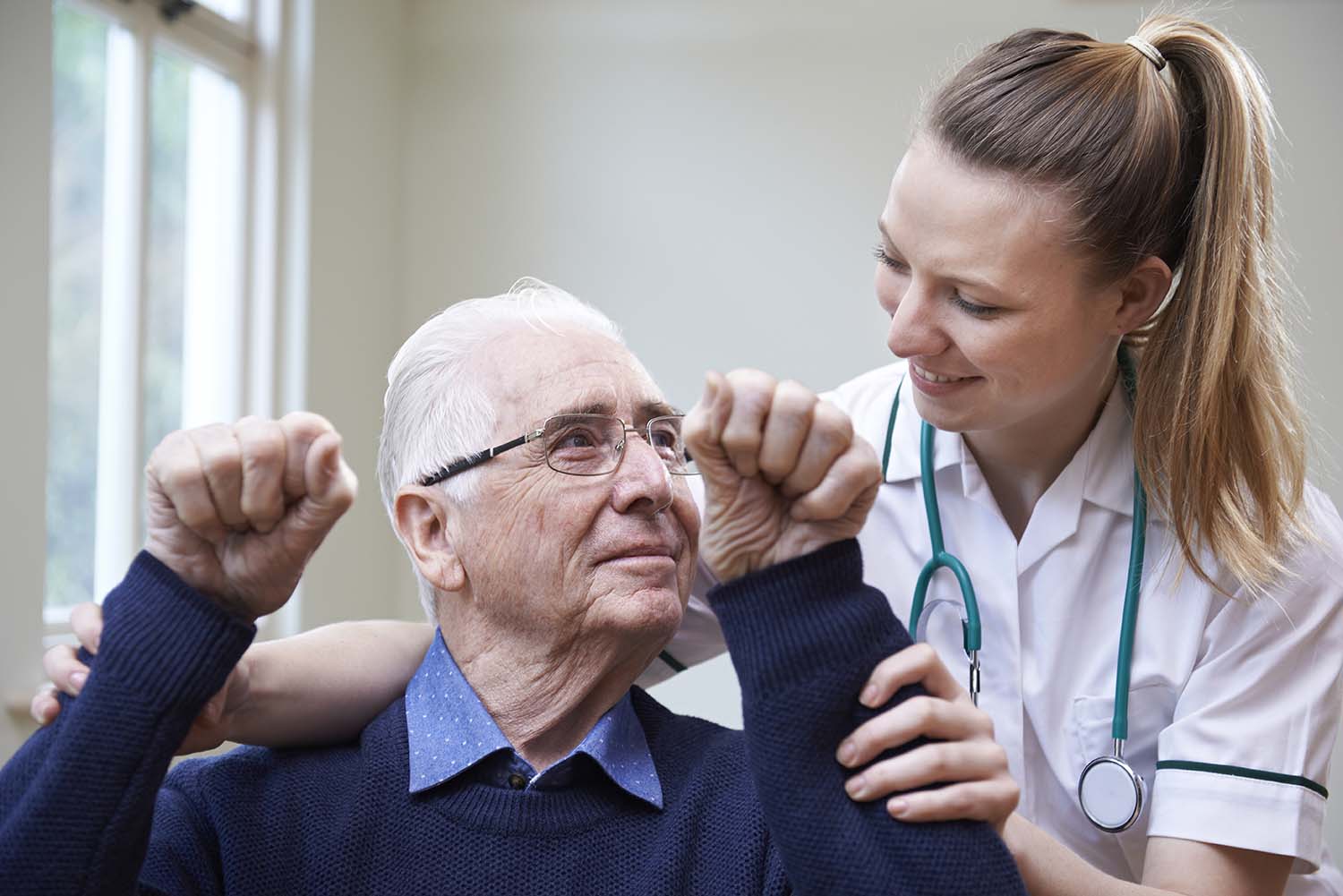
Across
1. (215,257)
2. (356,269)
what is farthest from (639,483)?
(356,269)

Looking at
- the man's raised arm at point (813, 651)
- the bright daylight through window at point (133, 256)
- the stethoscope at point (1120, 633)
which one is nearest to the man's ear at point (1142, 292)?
the stethoscope at point (1120, 633)

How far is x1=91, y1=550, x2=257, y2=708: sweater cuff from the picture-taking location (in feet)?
3.46

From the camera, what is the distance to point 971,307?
1.44m

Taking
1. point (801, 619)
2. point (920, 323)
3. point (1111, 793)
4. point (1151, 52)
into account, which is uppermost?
point (1151, 52)

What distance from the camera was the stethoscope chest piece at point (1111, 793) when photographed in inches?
60.1

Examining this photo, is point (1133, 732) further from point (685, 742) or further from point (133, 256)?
point (133, 256)

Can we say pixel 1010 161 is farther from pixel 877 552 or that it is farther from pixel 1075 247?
pixel 877 552

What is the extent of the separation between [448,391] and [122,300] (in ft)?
7.10

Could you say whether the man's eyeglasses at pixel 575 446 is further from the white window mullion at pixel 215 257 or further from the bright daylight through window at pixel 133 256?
the white window mullion at pixel 215 257

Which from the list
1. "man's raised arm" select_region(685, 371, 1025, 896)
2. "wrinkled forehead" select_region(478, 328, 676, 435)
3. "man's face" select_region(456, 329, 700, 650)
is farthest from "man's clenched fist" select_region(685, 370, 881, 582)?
"wrinkled forehead" select_region(478, 328, 676, 435)

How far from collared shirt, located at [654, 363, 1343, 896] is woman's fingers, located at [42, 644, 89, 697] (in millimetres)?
858

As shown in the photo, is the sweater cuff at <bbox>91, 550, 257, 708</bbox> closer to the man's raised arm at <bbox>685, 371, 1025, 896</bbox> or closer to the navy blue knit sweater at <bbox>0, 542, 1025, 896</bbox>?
the navy blue knit sweater at <bbox>0, 542, 1025, 896</bbox>

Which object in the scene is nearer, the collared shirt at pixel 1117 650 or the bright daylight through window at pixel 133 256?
the collared shirt at pixel 1117 650

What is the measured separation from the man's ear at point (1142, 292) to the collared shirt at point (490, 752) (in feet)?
2.55
